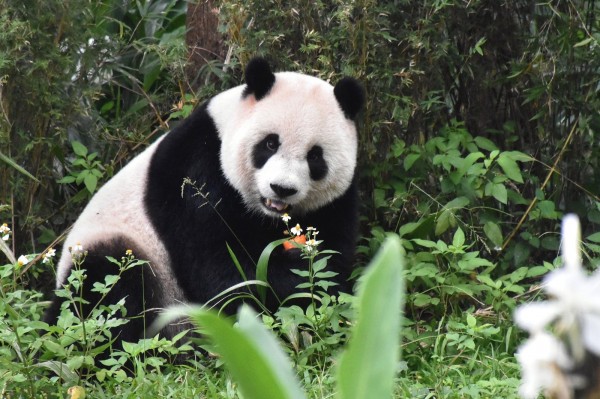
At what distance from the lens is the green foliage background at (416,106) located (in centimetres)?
538

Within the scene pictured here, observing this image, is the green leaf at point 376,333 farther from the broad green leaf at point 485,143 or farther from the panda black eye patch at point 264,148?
the broad green leaf at point 485,143

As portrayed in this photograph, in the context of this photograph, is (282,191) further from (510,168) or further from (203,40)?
(203,40)

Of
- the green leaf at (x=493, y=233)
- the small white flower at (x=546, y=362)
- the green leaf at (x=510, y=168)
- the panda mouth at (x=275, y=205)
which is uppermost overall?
the small white flower at (x=546, y=362)

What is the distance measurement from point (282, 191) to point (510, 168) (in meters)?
1.50

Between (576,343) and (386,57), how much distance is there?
4.65 metres

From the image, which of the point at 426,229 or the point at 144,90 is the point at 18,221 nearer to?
the point at 144,90

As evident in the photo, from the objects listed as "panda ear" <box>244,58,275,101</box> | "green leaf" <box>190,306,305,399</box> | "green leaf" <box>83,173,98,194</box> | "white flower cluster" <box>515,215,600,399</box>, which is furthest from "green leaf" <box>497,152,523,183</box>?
"white flower cluster" <box>515,215,600,399</box>

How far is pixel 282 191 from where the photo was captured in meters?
4.45

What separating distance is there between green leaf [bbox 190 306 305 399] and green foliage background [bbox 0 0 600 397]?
3497 millimetres

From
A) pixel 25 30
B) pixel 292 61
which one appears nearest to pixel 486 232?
pixel 292 61

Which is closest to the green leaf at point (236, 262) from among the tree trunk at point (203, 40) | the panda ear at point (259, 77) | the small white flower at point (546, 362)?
the panda ear at point (259, 77)

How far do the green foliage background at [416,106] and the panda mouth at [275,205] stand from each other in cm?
79

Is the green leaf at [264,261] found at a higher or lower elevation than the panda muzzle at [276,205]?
lower

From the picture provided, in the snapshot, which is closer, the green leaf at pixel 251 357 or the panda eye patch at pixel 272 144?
the green leaf at pixel 251 357
